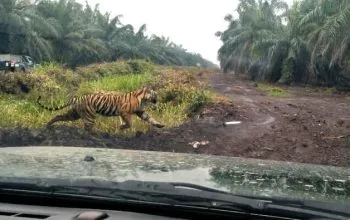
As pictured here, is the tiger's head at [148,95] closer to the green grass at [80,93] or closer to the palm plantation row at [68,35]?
the green grass at [80,93]

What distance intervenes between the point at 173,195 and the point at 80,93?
1303 centimetres

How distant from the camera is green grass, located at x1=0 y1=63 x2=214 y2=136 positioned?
11734 millimetres

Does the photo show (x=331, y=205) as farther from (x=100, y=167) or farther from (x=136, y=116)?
(x=136, y=116)

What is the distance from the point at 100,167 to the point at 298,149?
8.17 m

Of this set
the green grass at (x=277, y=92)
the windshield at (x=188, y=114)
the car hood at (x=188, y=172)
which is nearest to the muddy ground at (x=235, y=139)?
the windshield at (x=188, y=114)

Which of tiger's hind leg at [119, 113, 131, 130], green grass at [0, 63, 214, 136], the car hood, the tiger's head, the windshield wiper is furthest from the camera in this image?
the tiger's head

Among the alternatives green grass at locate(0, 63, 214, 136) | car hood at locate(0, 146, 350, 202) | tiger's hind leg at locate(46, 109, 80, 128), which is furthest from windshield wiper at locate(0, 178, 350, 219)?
tiger's hind leg at locate(46, 109, 80, 128)

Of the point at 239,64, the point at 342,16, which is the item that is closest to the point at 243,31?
the point at 239,64

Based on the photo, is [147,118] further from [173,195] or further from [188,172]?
[173,195]

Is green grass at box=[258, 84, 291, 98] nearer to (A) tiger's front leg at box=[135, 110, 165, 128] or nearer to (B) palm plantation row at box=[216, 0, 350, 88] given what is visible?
(B) palm plantation row at box=[216, 0, 350, 88]

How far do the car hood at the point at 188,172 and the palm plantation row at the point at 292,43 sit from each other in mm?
21419

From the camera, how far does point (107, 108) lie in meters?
11.8

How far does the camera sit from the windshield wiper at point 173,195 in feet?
6.73

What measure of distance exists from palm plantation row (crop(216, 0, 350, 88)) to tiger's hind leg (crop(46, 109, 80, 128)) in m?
14.6
